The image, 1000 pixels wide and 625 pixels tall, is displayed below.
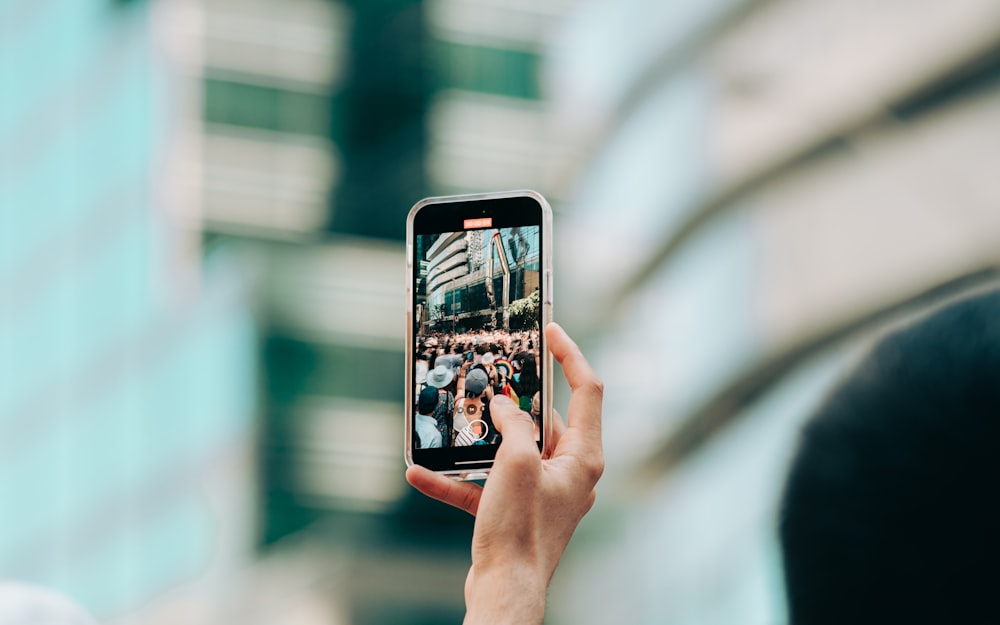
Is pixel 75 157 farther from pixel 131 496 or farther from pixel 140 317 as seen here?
pixel 131 496

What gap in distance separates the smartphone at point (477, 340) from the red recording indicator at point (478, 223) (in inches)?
1.4

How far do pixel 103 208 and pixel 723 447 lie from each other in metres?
Result: 7.15

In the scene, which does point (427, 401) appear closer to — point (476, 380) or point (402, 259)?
point (476, 380)

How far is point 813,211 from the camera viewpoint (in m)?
8.88

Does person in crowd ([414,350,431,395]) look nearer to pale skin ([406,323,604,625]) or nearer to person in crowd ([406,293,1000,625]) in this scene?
pale skin ([406,323,604,625])

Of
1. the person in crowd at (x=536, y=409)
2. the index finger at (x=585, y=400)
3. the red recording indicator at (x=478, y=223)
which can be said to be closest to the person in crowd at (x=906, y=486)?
the index finger at (x=585, y=400)

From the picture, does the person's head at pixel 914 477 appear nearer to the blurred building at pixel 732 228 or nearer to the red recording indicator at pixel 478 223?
the red recording indicator at pixel 478 223

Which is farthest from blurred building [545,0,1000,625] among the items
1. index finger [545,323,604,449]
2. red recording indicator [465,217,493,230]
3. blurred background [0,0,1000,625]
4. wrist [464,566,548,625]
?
wrist [464,566,548,625]

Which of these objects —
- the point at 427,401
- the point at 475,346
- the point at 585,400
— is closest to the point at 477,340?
the point at 475,346

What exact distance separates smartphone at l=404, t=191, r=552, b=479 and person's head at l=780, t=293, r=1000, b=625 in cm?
92

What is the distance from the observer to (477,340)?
1.51 metres

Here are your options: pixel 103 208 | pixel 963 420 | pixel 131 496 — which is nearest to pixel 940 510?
pixel 963 420

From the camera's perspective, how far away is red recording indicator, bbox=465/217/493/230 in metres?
1.62

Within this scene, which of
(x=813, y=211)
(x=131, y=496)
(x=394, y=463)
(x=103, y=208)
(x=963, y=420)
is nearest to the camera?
(x=963, y=420)
